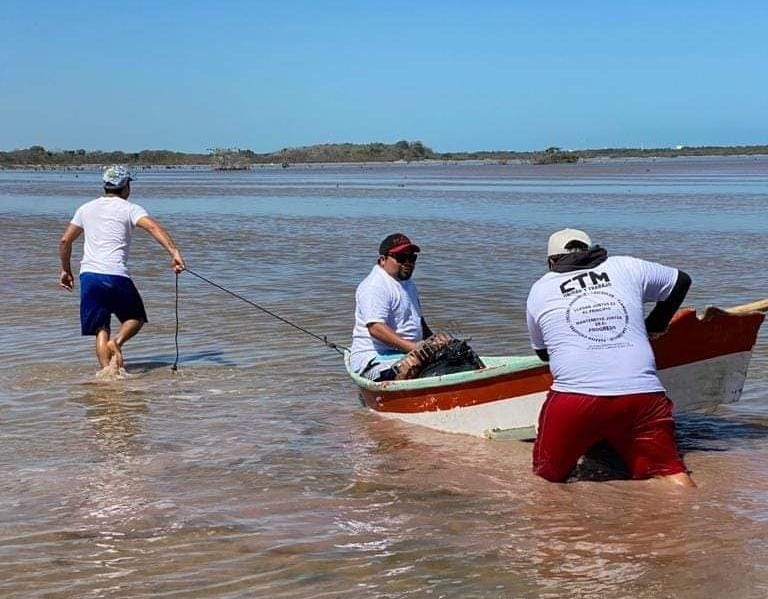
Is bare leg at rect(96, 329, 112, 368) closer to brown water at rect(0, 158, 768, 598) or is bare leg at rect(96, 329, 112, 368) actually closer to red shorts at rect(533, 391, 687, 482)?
brown water at rect(0, 158, 768, 598)

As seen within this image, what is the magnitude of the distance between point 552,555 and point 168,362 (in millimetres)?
5866

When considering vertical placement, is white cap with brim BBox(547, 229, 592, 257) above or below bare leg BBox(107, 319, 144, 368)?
above

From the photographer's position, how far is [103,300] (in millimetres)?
8773

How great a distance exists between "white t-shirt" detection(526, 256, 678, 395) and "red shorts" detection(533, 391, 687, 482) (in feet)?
0.21

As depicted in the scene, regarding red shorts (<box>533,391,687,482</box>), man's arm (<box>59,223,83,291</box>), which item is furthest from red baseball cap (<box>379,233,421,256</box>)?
man's arm (<box>59,223,83,291</box>)

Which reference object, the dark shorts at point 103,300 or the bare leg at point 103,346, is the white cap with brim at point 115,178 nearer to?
the dark shorts at point 103,300

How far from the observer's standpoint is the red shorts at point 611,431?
5426 millimetres

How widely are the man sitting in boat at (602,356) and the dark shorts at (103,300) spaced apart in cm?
435

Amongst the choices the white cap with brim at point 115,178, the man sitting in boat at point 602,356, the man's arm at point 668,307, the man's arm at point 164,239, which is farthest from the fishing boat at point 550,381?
the white cap with brim at point 115,178

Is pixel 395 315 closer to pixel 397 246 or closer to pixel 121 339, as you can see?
pixel 397 246

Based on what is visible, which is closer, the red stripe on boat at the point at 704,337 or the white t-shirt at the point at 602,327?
the white t-shirt at the point at 602,327

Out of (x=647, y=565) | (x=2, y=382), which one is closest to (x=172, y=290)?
(x=2, y=382)

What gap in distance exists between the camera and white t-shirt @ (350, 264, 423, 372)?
7.28m

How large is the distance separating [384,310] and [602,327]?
2.16m
